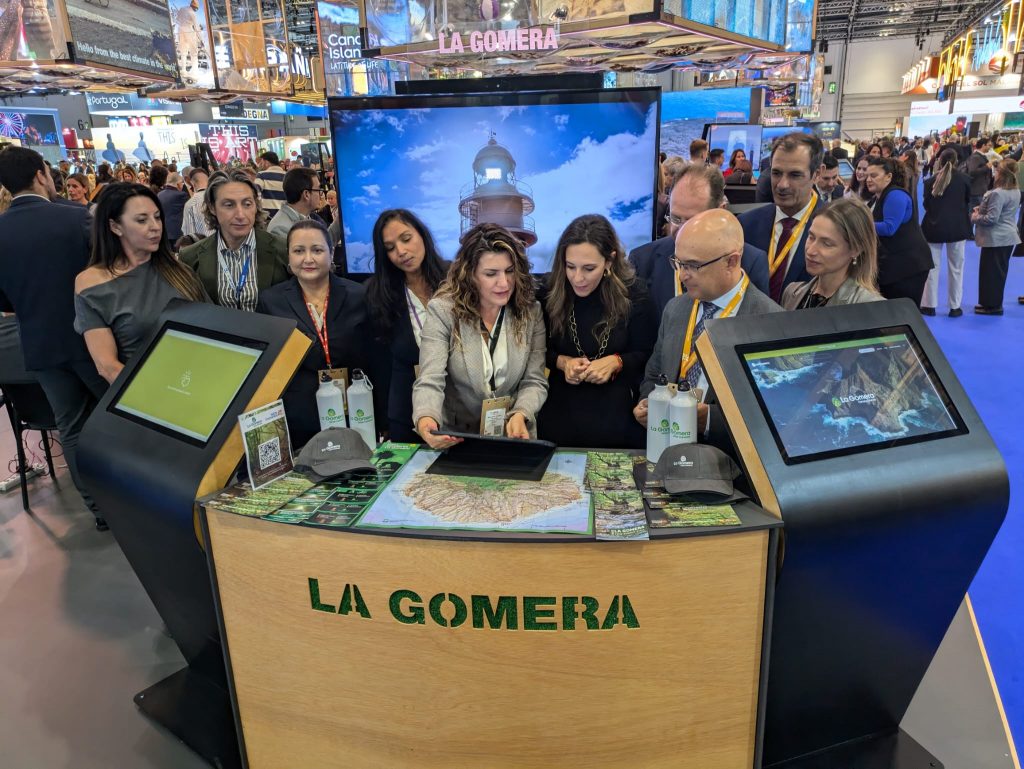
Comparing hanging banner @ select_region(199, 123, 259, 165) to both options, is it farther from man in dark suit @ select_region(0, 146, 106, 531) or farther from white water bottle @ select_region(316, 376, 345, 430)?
white water bottle @ select_region(316, 376, 345, 430)

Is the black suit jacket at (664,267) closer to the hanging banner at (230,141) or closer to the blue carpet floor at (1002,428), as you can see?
the blue carpet floor at (1002,428)

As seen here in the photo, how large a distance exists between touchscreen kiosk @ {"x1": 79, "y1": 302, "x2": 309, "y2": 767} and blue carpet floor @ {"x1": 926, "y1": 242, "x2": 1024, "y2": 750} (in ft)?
8.13

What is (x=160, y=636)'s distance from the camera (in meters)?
2.78

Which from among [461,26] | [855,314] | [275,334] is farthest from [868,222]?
[461,26]

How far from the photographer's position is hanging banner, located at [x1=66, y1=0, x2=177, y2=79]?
22.2 feet

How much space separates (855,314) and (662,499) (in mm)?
721

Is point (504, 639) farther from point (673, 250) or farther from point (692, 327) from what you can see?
point (673, 250)

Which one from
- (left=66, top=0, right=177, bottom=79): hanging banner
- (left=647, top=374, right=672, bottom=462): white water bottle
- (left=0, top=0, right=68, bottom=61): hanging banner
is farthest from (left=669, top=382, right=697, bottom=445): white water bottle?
(left=66, top=0, right=177, bottom=79): hanging banner

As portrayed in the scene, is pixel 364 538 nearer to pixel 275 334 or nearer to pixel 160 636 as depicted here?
pixel 275 334

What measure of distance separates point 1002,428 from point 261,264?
457cm

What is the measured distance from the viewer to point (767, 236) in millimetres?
3389

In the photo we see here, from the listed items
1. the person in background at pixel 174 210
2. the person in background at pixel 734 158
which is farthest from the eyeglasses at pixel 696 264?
the person in background at pixel 734 158

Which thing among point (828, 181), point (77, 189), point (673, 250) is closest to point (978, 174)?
point (828, 181)

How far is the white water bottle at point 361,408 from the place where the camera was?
2.06 meters
